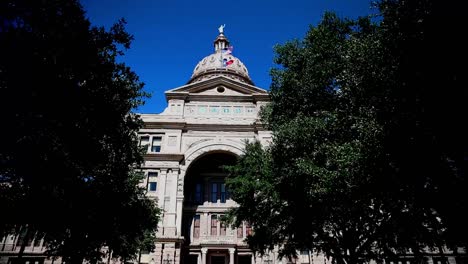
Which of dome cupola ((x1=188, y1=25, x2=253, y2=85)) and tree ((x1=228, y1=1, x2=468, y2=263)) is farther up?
dome cupola ((x1=188, y1=25, x2=253, y2=85))

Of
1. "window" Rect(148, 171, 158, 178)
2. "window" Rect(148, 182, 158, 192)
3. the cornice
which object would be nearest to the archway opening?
the cornice

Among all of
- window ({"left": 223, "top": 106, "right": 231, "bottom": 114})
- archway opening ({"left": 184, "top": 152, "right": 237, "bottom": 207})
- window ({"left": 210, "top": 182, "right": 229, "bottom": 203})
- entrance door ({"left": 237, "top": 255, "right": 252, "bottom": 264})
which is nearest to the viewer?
entrance door ({"left": 237, "top": 255, "right": 252, "bottom": 264})

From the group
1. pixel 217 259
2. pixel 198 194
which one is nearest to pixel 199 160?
pixel 198 194

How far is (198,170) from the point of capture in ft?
121

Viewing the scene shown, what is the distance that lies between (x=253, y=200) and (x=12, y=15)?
49.2 feet

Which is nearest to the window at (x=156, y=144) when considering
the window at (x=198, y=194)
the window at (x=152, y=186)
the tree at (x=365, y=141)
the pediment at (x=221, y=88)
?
the window at (x=152, y=186)

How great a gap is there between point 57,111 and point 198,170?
27.0 meters

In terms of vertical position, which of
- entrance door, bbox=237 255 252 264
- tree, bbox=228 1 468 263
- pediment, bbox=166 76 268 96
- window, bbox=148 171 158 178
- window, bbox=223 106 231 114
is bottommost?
entrance door, bbox=237 255 252 264

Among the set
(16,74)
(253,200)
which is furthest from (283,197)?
(16,74)

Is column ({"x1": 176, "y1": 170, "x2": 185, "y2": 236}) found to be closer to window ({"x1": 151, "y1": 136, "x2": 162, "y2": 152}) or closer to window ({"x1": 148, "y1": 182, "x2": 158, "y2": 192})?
window ({"x1": 148, "y1": 182, "x2": 158, "y2": 192})

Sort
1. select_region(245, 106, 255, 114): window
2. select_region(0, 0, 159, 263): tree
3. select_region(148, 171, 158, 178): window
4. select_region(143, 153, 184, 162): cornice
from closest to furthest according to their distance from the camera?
select_region(0, 0, 159, 263): tree < select_region(148, 171, 158, 178): window < select_region(143, 153, 184, 162): cornice < select_region(245, 106, 255, 114): window

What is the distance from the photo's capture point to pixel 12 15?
922cm

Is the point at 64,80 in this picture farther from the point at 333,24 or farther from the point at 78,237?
the point at 333,24

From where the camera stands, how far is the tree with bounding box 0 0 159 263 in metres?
9.27
